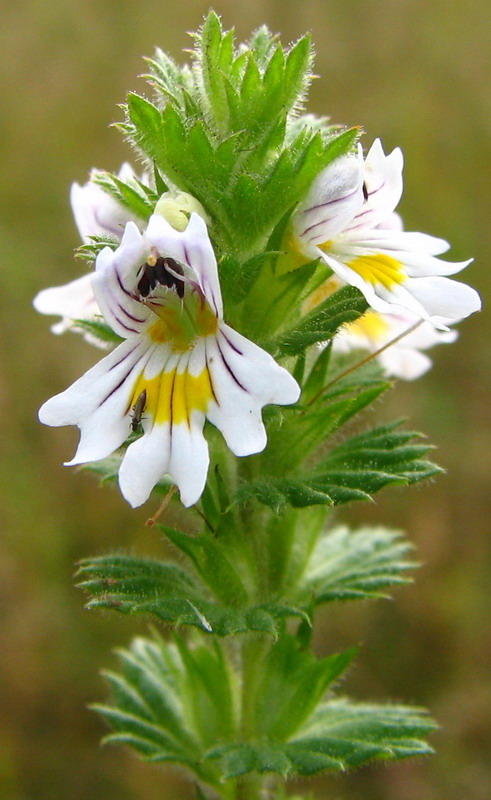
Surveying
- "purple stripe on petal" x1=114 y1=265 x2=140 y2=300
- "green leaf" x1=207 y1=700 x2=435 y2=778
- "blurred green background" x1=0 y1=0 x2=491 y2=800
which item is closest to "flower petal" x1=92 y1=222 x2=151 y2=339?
"purple stripe on petal" x1=114 y1=265 x2=140 y2=300

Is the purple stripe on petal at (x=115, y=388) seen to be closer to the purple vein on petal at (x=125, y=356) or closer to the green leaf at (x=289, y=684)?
the purple vein on petal at (x=125, y=356)

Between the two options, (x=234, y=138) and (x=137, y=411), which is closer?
(x=137, y=411)

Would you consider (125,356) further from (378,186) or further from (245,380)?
(378,186)

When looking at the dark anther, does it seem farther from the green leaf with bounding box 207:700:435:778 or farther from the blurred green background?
the blurred green background

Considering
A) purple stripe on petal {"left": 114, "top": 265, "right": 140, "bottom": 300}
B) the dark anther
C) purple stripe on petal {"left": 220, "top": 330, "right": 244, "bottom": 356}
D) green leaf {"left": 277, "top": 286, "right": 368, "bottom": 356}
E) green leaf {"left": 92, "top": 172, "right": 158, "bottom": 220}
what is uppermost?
green leaf {"left": 92, "top": 172, "right": 158, "bottom": 220}

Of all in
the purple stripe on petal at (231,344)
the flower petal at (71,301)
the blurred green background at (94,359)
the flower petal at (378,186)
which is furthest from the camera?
the blurred green background at (94,359)

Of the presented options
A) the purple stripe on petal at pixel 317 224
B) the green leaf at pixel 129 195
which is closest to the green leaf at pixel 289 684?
the purple stripe on petal at pixel 317 224

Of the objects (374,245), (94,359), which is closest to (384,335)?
(374,245)
